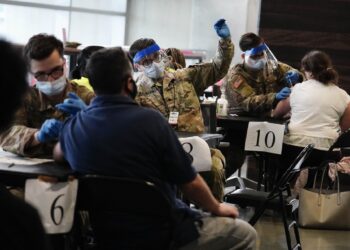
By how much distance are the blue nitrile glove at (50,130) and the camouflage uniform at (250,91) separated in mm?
2336

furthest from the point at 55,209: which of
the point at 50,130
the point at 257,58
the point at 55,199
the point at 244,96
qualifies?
the point at 257,58

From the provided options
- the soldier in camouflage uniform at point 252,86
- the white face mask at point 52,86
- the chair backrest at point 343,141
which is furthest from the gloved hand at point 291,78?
the white face mask at point 52,86

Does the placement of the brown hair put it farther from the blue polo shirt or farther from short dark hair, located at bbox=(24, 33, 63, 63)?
the blue polo shirt

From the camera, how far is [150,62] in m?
3.67

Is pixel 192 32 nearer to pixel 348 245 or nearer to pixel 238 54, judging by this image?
pixel 238 54

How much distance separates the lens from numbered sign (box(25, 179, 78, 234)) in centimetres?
199

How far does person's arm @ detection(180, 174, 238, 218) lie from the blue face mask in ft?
5.41

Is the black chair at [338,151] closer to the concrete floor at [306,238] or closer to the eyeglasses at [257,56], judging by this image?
the concrete floor at [306,238]

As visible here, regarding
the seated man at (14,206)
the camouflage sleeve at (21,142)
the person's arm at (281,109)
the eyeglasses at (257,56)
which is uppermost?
the eyeglasses at (257,56)

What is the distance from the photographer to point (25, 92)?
1.04 meters

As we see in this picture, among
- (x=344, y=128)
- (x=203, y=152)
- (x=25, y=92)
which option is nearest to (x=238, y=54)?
(x=344, y=128)

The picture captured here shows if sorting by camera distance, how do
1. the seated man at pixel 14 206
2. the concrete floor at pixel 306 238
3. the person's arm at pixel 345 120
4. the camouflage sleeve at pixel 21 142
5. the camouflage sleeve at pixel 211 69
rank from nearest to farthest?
1. the seated man at pixel 14 206
2. the camouflage sleeve at pixel 21 142
3. the concrete floor at pixel 306 238
4. the camouflage sleeve at pixel 211 69
5. the person's arm at pixel 345 120

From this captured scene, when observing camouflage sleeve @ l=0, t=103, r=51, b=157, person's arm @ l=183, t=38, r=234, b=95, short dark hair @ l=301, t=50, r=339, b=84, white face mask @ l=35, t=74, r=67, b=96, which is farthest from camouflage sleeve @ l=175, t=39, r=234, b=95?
camouflage sleeve @ l=0, t=103, r=51, b=157

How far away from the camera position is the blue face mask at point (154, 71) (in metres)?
3.67
